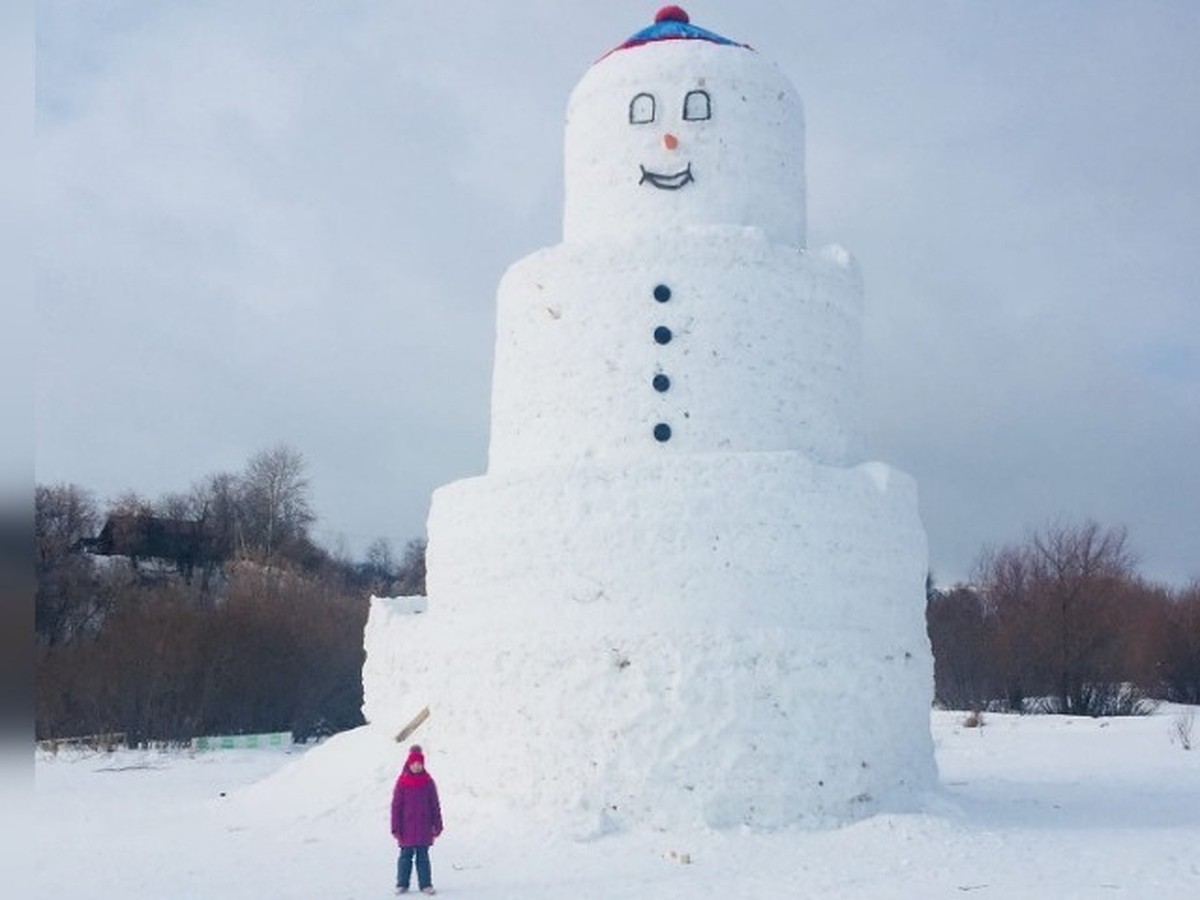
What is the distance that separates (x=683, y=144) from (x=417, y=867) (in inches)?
405

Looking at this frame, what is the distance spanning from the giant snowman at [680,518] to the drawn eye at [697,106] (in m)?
0.03

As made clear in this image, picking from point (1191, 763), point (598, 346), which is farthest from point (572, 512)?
point (1191, 763)

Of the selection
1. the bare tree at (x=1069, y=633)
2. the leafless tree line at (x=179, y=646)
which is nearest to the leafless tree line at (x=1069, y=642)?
the bare tree at (x=1069, y=633)

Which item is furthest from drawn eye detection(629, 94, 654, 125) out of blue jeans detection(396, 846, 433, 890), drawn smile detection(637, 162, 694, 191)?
blue jeans detection(396, 846, 433, 890)

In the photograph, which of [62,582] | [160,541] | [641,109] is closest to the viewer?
[641,109]

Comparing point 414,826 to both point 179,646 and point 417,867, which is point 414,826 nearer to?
point 417,867

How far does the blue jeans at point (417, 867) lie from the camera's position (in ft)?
37.1

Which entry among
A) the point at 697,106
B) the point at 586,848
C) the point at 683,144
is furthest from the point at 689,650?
the point at 697,106

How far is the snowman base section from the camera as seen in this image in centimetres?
1379

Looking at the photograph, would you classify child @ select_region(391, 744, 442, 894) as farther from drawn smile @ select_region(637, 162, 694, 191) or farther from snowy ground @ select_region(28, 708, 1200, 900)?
drawn smile @ select_region(637, 162, 694, 191)

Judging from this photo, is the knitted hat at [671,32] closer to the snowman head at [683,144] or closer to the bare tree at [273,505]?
the snowman head at [683,144]

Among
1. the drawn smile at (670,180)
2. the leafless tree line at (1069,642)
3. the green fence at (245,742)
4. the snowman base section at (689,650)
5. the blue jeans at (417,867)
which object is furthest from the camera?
the leafless tree line at (1069,642)

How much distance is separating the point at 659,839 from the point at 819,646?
9.72ft

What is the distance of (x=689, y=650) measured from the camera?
1395cm
